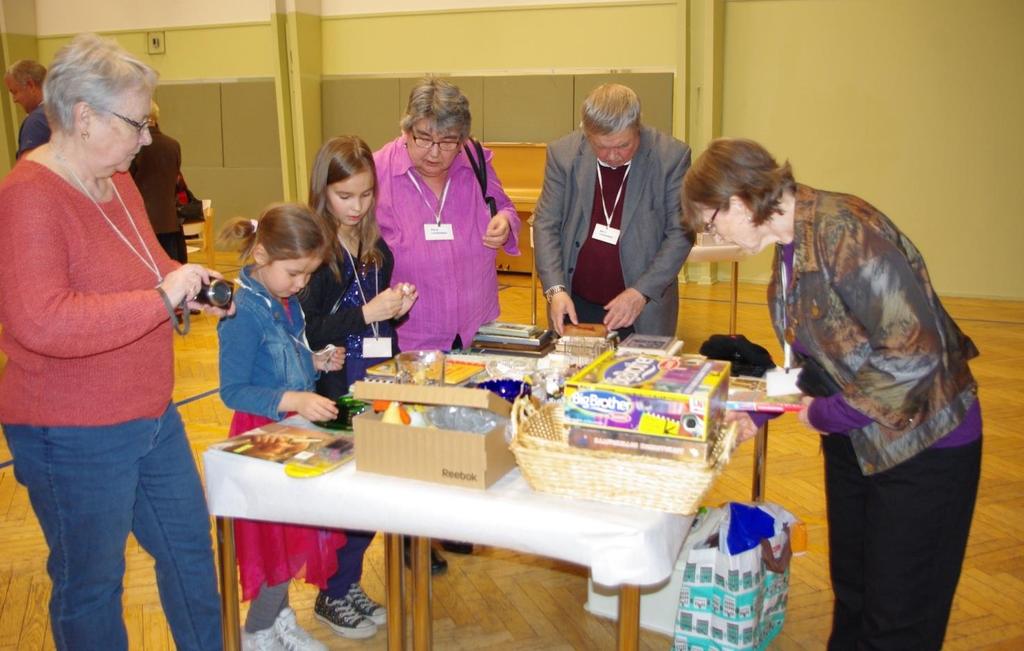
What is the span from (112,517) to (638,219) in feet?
5.91

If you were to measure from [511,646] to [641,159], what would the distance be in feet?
5.01

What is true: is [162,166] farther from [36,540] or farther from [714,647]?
[714,647]

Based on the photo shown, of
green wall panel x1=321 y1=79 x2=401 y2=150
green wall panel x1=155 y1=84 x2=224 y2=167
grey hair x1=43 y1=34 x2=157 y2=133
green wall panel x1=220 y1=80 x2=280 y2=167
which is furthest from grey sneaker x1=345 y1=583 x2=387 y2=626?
green wall panel x1=155 y1=84 x2=224 y2=167

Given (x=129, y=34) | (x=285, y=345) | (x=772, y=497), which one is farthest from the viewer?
(x=129, y=34)

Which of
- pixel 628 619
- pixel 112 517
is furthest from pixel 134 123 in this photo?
pixel 628 619

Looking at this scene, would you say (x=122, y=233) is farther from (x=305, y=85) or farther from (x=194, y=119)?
(x=194, y=119)

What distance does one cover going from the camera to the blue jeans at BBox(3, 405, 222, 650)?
5.32ft

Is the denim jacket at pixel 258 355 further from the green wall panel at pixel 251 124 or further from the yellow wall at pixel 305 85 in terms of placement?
the green wall panel at pixel 251 124

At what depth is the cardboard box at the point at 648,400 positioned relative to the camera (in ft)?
4.58

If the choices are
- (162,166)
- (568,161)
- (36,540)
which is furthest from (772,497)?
(162,166)

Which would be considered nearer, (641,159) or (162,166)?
(641,159)

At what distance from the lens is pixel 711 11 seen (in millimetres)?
6887

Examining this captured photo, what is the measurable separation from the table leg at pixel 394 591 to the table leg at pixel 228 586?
305 mm

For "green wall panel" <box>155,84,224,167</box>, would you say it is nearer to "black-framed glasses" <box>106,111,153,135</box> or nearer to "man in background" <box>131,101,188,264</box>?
"man in background" <box>131,101,188,264</box>
